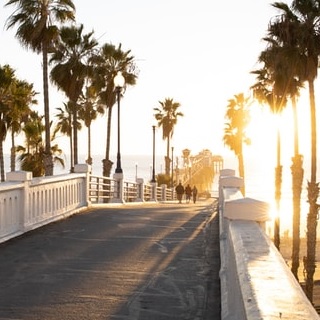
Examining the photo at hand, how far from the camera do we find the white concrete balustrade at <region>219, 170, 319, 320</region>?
3107mm

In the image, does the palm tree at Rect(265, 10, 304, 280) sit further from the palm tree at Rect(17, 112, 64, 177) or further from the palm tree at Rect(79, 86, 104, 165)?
the palm tree at Rect(79, 86, 104, 165)

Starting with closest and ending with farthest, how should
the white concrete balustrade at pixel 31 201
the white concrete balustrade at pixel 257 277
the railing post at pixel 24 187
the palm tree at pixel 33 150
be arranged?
the white concrete balustrade at pixel 257 277 → the white concrete balustrade at pixel 31 201 → the railing post at pixel 24 187 → the palm tree at pixel 33 150

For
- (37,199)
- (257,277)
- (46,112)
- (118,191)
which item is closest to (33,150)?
(46,112)

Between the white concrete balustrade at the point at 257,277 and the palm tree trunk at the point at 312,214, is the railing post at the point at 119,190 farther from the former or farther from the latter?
the white concrete balustrade at the point at 257,277

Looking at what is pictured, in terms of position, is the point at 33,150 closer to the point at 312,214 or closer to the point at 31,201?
the point at 312,214

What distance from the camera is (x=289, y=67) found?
104ft

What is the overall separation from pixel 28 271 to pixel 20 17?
72.9ft

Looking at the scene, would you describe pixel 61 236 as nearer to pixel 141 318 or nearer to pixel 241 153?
pixel 141 318

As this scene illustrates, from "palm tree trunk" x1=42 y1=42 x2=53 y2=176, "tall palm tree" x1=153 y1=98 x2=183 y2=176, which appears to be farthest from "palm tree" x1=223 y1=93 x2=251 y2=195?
"palm tree trunk" x1=42 y1=42 x2=53 y2=176

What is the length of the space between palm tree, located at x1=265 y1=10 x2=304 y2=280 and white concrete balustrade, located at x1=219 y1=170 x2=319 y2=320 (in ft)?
79.6

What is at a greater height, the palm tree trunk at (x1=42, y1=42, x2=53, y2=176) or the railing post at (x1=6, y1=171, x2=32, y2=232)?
the palm tree trunk at (x1=42, y1=42, x2=53, y2=176)

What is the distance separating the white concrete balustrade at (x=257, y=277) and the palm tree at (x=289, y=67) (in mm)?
24273

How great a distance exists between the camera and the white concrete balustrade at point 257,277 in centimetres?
311

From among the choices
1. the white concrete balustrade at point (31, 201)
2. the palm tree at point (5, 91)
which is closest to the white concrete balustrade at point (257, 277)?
the white concrete balustrade at point (31, 201)
